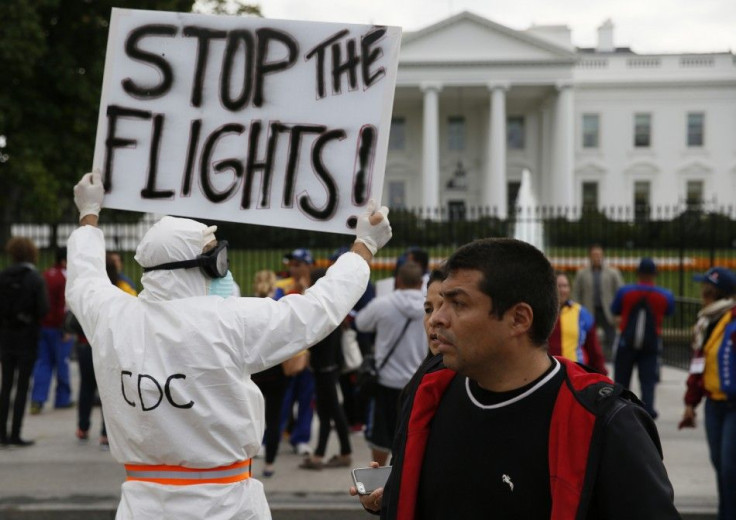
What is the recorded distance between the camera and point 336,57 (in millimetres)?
3500

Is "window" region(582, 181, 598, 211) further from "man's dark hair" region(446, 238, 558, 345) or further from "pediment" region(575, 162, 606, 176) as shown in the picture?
"man's dark hair" region(446, 238, 558, 345)

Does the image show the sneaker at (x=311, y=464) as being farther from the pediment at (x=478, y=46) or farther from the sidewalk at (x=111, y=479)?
the pediment at (x=478, y=46)

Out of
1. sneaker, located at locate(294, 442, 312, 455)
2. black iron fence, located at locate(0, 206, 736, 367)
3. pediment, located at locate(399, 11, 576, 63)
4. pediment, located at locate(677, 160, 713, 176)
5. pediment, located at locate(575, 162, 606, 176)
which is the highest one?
pediment, located at locate(399, 11, 576, 63)

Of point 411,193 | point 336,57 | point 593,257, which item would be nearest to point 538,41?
point 411,193

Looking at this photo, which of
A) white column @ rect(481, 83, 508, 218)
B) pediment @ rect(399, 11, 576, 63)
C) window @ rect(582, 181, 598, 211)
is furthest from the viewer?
window @ rect(582, 181, 598, 211)

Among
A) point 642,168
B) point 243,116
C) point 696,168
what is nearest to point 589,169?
point 642,168

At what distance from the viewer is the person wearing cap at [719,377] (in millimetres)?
5352

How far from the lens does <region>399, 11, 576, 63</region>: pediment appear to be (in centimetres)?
5528

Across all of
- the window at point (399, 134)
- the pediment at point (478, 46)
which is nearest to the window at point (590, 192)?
the pediment at point (478, 46)

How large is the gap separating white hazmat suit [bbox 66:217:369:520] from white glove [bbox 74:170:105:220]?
445 mm

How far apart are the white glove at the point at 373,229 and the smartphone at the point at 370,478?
0.88m

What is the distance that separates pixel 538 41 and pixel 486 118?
239 inches

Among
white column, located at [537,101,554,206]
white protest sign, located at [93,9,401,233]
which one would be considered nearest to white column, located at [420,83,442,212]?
white column, located at [537,101,554,206]

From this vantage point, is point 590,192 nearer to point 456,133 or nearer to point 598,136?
point 598,136
